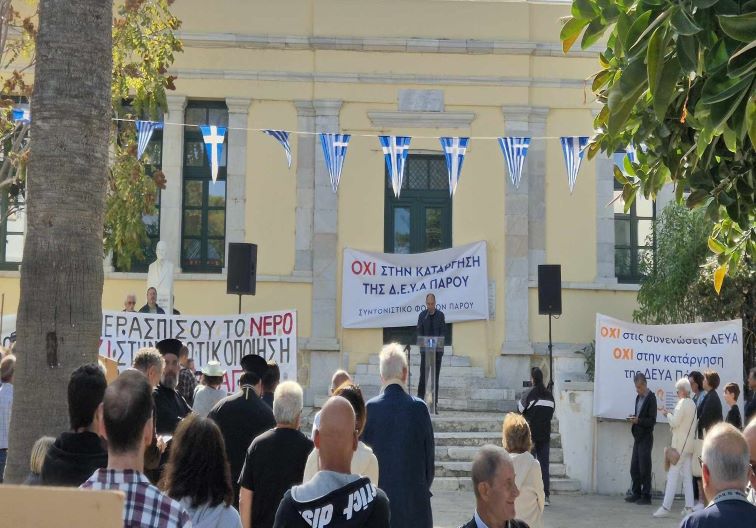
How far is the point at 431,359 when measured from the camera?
58.9ft

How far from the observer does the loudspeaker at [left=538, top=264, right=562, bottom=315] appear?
1919cm

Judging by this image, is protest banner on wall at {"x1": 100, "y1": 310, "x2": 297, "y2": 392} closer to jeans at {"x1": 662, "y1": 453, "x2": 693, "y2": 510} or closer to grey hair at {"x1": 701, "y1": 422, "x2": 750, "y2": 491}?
jeans at {"x1": 662, "y1": 453, "x2": 693, "y2": 510}

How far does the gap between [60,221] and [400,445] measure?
8.29ft

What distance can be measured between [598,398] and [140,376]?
44.5 feet

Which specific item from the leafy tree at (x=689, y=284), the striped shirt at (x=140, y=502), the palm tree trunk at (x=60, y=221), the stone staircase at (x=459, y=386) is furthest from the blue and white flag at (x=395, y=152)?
the striped shirt at (x=140, y=502)

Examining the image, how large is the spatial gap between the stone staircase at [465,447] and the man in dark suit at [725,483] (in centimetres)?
1154

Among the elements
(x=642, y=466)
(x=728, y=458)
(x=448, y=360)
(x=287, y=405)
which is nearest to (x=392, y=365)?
(x=287, y=405)

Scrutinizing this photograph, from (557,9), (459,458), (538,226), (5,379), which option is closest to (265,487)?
(5,379)

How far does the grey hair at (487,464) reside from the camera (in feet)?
15.5

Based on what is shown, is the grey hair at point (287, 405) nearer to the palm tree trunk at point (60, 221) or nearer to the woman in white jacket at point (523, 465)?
the palm tree trunk at point (60, 221)

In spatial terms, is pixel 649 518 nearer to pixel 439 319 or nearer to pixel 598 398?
pixel 598 398

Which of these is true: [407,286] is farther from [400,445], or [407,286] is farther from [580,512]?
[400,445]

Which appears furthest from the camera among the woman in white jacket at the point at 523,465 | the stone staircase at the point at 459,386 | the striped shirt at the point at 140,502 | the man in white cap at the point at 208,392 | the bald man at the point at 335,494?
the stone staircase at the point at 459,386

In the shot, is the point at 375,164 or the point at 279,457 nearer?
the point at 279,457
